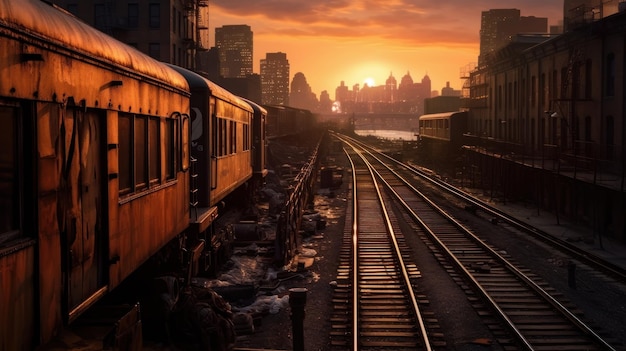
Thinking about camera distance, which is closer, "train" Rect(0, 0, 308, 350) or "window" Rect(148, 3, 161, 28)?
"train" Rect(0, 0, 308, 350)

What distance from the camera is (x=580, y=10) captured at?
28.0m

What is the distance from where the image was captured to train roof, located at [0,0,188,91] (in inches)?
165

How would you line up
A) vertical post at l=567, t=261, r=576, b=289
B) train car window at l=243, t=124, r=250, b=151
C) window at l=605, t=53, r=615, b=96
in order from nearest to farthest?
vertical post at l=567, t=261, r=576, b=289 < train car window at l=243, t=124, r=250, b=151 < window at l=605, t=53, r=615, b=96

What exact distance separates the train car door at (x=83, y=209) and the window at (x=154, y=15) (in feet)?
174

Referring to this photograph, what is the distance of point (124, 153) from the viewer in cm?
693

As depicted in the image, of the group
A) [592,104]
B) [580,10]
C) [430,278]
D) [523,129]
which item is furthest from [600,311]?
[523,129]

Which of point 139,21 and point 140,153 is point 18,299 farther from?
point 139,21

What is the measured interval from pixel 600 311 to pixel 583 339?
207cm

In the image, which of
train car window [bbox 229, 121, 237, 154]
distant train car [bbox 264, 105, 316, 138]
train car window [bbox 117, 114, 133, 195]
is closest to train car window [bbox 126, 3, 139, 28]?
distant train car [bbox 264, 105, 316, 138]

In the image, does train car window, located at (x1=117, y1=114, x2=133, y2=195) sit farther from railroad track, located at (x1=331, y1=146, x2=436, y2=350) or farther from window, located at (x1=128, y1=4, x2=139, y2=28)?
window, located at (x1=128, y1=4, x2=139, y2=28)

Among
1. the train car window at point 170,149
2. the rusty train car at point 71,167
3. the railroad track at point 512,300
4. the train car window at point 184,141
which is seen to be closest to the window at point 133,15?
the railroad track at point 512,300

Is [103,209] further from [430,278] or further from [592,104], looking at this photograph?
[592,104]

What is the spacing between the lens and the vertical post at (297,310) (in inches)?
323

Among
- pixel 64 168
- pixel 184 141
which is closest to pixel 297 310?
pixel 184 141
